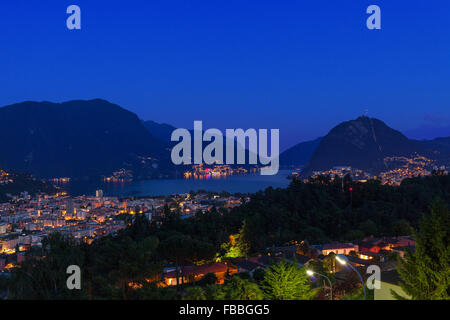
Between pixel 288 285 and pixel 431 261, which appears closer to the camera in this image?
pixel 431 261

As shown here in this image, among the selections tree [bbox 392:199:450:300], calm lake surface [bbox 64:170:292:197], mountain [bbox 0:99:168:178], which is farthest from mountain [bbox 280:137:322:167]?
tree [bbox 392:199:450:300]

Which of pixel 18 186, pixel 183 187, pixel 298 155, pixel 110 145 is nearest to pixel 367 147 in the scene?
pixel 183 187

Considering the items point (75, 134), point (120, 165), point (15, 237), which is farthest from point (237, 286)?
point (75, 134)

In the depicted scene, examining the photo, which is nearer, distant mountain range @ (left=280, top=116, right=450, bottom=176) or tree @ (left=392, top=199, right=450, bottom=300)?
tree @ (left=392, top=199, right=450, bottom=300)

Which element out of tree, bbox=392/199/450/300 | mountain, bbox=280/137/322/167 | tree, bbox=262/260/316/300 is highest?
mountain, bbox=280/137/322/167

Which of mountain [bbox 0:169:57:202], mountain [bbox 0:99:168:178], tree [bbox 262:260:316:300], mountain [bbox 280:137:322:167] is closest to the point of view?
tree [bbox 262:260:316:300]

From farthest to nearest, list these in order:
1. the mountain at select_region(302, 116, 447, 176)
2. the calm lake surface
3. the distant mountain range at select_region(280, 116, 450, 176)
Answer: the calm lake surface
the mountain at select_region(302, 116, 447, 176)
the distant mountain range at select_region(280, 116, 450, 176)

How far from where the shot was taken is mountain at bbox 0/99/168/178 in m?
98.8

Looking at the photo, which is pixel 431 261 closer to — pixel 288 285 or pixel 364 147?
pixel 288 285

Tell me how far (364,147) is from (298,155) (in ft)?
191

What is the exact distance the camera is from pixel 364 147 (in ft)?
214

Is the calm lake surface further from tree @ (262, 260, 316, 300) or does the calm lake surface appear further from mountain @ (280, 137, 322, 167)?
tree @ (262, 260, 316, 300)

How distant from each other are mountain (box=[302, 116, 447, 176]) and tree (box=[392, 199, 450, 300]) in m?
56.3

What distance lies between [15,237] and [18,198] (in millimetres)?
27818
